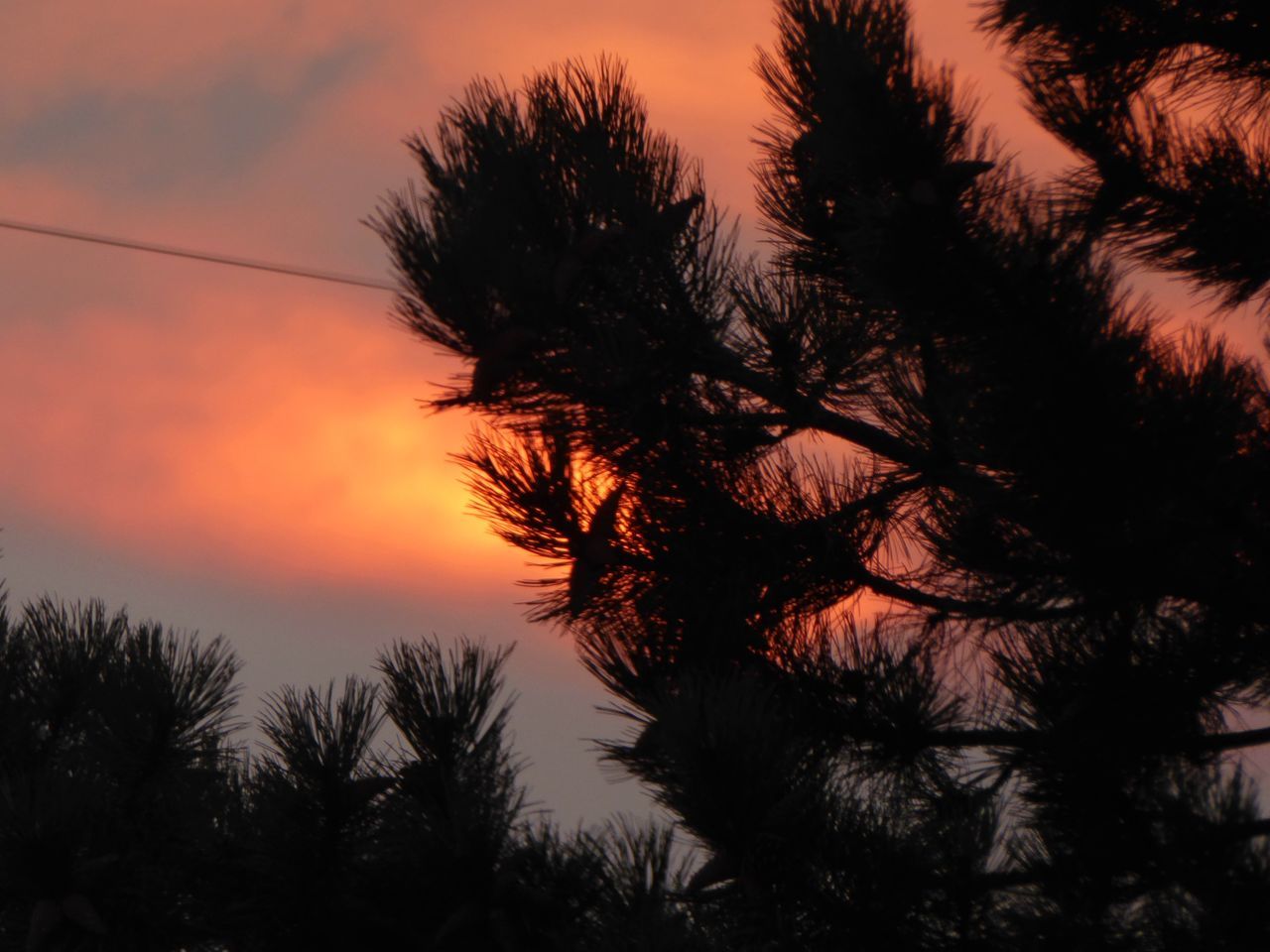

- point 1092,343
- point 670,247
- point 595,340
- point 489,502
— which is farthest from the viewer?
point 489,502

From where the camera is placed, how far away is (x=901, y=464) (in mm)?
2629

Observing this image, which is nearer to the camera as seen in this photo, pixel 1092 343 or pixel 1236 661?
pixel 1092 343

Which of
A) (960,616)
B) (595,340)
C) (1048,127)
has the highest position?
(1048,127)

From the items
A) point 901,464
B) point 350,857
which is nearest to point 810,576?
point 901,464

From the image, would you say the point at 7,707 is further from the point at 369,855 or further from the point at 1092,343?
Result: the point at 1092,343

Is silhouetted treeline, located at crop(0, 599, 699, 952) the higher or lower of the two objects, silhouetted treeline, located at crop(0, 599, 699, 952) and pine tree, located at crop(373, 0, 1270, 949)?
the lower

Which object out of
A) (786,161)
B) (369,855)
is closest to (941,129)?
(786,161)

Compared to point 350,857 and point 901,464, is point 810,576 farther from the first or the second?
point 350,857

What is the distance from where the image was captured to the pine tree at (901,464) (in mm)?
1833

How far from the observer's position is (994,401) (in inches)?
74.0

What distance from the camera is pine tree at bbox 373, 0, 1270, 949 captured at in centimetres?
183

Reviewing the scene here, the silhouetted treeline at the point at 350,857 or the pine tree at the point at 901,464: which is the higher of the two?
the pine tree at the point at 901,464

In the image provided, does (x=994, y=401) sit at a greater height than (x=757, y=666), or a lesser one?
greater

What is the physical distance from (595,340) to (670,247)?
272 mm
